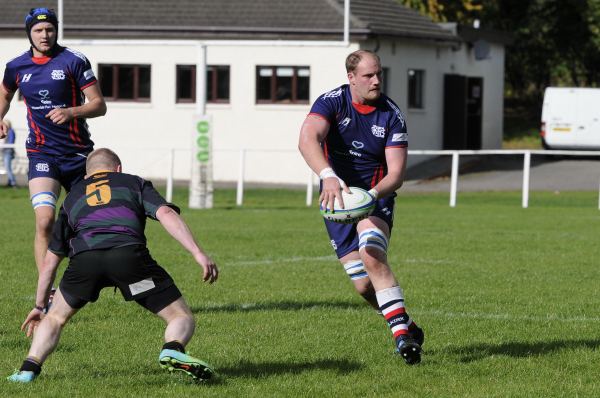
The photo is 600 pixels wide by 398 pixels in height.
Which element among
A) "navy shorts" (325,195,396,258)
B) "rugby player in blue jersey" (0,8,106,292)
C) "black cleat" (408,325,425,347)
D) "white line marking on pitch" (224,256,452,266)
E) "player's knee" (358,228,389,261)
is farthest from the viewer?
"white line marking on pitch" (224,256,452,266)

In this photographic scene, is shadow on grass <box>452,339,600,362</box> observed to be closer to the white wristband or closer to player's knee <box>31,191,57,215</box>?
the white wristband

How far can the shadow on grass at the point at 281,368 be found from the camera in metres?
7.81

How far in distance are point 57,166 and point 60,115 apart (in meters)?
0.64

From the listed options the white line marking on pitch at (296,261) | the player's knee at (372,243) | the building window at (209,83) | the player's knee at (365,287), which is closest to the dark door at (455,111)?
the building window at (209,83)

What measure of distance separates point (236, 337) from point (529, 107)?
57186 millimetres

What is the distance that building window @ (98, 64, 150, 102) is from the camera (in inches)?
1512

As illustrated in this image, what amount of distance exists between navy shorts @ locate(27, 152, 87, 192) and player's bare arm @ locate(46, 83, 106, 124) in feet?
1.18

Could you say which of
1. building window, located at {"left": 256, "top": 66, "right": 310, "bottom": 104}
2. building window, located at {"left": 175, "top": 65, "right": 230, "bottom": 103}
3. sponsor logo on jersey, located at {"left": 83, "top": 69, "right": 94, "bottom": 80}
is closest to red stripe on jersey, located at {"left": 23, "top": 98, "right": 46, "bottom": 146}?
sponsor logo on jersey, located at {"left": 83, "top": 69, "right": 94, "bottom": 80}

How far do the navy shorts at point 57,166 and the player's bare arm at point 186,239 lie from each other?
3253 mm

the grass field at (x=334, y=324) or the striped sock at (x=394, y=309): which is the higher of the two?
the striped sock at (x=394, y=309)

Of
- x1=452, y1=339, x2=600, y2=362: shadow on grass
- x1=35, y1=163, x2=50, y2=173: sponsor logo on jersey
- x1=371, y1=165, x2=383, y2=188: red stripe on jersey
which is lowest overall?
x1=452, y1=339, x2=600, y2=362: shadow on grass

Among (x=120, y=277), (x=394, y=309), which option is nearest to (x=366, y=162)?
(x=394, y=309)

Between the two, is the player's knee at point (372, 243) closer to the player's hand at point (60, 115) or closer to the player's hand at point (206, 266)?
the player's hand at point (206, 266)

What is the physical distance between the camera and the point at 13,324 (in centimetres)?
987
